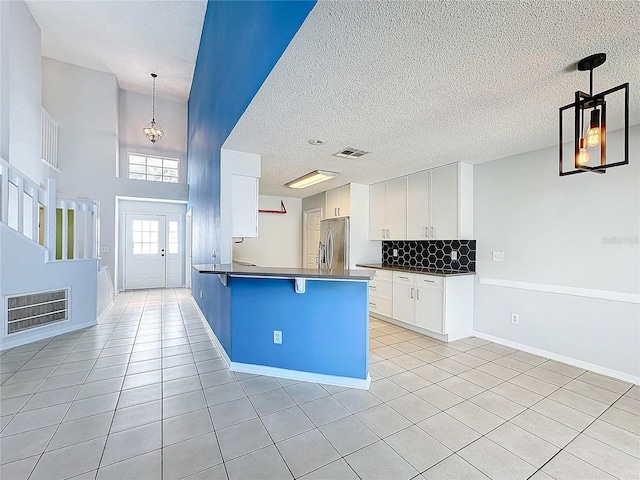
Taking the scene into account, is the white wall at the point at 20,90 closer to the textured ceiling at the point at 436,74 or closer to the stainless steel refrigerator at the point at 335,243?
the textured ceiling at the point at 436,74

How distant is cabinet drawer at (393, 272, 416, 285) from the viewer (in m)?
4.00

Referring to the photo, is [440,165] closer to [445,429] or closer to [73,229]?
[445,429]

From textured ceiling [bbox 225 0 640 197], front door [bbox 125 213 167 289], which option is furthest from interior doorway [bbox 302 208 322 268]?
front door [bbox 125 213 167 289]

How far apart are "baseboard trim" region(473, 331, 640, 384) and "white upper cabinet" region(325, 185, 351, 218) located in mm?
2733

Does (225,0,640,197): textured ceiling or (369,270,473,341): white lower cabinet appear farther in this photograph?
(369,270,473,341): white lower cabinet

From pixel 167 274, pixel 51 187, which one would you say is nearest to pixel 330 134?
pixel 51 187

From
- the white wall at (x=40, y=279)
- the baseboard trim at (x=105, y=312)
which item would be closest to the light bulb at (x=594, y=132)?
the white wall at (x=40, y=279)

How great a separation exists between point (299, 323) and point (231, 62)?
2.51 meters

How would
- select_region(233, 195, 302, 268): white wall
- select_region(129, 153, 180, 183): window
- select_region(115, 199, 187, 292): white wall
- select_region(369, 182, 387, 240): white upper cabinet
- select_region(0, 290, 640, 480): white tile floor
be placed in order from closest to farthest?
select_region(0, 290, 640, 480): white tile floor
select_region(369, 182, 387, 240): white upper cabinet
select_region(233, 195, 302, 268): white wall
select_region(115, 199, 187, 292): white wall
select_region(129, 153, 180, 183): window

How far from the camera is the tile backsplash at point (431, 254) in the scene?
12.8 feet

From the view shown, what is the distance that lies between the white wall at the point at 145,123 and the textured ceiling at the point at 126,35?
0.68m

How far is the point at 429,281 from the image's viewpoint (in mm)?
3775

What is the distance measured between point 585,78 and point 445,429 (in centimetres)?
238

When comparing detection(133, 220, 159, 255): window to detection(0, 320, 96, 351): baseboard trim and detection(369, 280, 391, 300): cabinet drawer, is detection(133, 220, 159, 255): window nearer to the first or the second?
detection(0, 320, 96, 351): baseboard trim
